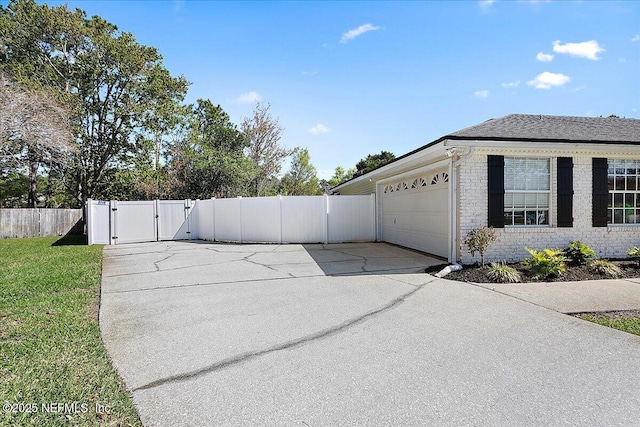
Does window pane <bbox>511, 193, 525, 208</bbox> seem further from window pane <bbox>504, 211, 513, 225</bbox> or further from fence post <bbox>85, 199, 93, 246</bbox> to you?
fence post <bbox>85, 199, 93, 246</bbox>

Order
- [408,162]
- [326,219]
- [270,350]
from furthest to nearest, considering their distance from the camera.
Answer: [326,219] < [408,162] < [270,350]

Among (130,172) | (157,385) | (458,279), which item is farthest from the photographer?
(130,172)

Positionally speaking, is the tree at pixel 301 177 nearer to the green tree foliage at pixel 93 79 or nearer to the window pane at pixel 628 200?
the green tree foliage at pixel 93 79

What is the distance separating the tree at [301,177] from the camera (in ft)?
105

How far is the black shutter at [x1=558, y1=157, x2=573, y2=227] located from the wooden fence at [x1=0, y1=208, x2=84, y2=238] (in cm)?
2338

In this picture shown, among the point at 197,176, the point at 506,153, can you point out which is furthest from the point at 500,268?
the point at 197,176

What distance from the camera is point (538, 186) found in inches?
323

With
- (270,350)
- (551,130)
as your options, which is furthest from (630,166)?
(270,350)

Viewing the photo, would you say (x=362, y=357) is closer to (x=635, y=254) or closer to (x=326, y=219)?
(x=635, y=254)

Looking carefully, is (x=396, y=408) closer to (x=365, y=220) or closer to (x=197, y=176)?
(x=365, y=220)

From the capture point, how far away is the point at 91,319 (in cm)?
452

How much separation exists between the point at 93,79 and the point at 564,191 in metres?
22.6

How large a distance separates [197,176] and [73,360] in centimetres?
2061

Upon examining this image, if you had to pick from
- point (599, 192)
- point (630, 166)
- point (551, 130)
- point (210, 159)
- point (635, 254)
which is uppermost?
point (210, 159)
